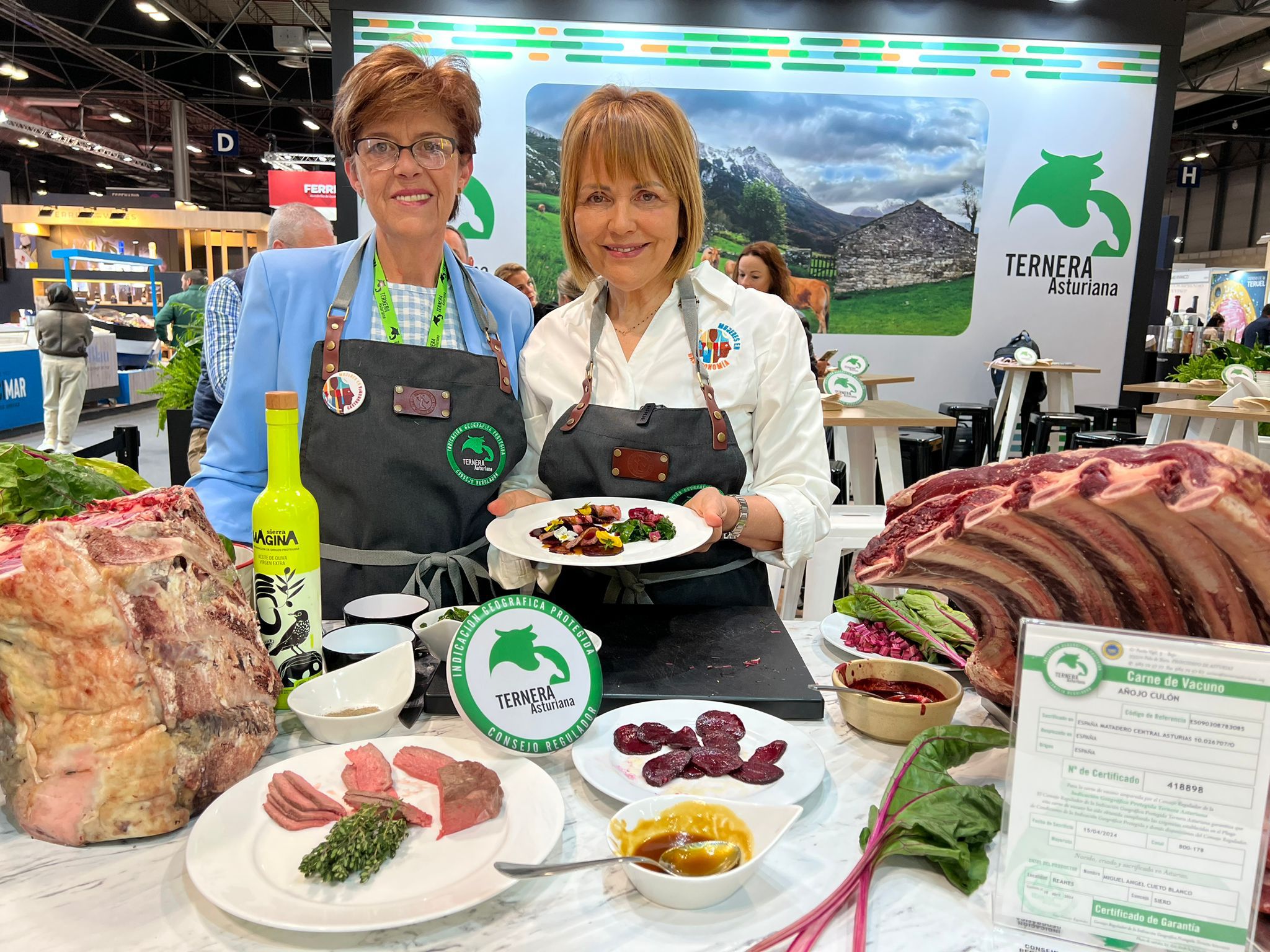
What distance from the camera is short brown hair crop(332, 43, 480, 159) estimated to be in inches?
74.3

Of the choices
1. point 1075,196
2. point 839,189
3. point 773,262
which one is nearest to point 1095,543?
point 773,262

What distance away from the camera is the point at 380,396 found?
189 cm

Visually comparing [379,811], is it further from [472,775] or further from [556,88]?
[556,88]

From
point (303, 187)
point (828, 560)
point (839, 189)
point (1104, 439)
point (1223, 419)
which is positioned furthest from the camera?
point (303, 187)

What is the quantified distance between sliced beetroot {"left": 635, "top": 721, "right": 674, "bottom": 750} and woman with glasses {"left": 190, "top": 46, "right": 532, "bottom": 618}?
80 cm

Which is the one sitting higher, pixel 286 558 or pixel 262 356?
pixel 262 356

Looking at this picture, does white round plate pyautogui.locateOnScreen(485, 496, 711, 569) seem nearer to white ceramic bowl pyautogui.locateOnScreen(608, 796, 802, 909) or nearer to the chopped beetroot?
the chopped beetroot

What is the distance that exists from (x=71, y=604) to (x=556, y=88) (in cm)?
784

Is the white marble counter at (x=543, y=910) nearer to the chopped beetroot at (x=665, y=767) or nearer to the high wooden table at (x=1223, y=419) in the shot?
the chopped beetroot at (x=665, y=767)

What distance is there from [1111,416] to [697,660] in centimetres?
844

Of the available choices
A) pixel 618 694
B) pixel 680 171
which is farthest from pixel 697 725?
pixel 680 171

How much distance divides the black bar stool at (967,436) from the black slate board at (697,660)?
616 cm

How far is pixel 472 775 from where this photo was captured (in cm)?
102

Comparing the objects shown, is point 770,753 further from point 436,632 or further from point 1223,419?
point 1223,419
